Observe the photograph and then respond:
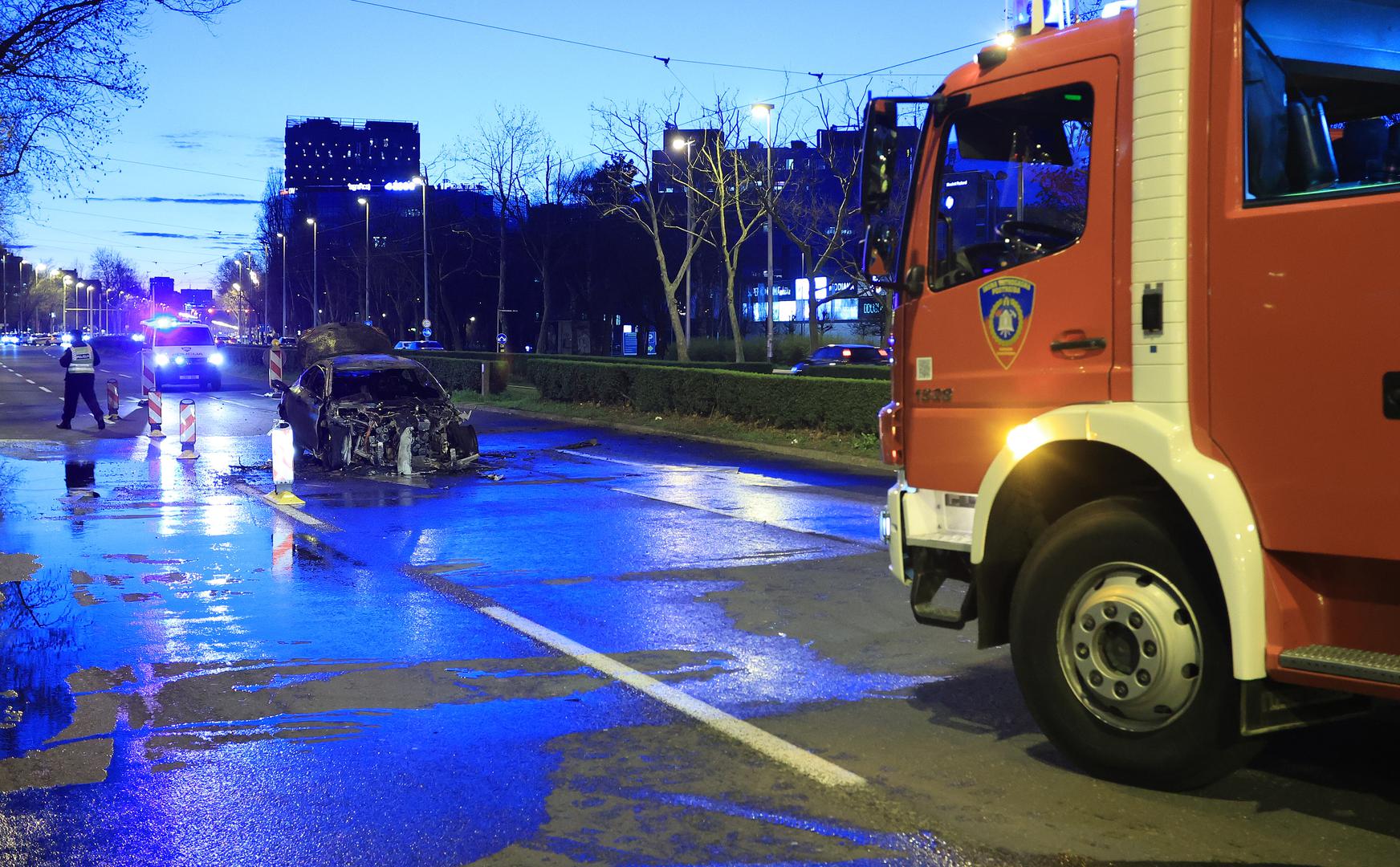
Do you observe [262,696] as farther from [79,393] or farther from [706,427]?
[79,393]

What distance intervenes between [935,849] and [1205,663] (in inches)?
46.0

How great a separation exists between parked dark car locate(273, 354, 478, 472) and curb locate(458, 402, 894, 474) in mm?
5386

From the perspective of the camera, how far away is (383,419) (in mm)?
18281

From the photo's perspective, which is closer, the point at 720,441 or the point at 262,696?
the point at 262,696

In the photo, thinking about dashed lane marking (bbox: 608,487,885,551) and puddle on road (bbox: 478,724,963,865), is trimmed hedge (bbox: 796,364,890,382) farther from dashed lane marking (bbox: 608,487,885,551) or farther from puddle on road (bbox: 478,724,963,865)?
puddle on road (bbox: 478,724,963,865)

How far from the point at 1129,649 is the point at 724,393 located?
21.0 m

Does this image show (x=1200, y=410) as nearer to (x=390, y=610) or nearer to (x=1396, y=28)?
(x=1396, y=28)

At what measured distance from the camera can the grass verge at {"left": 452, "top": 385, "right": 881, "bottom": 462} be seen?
2152cm

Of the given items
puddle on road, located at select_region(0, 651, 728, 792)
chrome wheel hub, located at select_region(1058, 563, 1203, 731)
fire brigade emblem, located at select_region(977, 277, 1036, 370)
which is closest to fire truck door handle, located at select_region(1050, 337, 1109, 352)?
fire brigade emblem, located at select_region(977, 277, 1036, 370)

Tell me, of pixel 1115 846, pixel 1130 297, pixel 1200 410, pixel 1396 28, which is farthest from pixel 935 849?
pixel 1396 28

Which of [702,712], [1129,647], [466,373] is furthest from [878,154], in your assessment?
[466,373]

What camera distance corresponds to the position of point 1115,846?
4.56 meters

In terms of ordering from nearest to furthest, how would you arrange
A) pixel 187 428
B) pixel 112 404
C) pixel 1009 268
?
pixel 1009 268, pixel 187 428, pixel 112 404

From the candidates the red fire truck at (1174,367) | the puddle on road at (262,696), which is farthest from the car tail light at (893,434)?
the puddle on road at (262,696)
